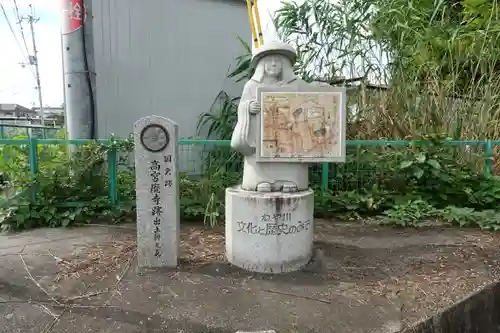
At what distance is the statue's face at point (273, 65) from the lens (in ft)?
10.6

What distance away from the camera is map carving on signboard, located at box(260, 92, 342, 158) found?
3.15 meters

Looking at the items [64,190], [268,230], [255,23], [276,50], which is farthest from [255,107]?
[64,190]

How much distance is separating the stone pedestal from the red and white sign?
10.6 feet

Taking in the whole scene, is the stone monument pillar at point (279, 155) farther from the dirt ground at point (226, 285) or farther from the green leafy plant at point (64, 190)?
the green leafy plant at point (64, 190)

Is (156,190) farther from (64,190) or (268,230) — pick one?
(64,190)

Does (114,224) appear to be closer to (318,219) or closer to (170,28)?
(318,219)

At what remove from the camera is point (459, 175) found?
4.84 metres

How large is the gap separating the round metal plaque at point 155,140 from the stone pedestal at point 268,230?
0.72m

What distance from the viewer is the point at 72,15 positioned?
183 inches

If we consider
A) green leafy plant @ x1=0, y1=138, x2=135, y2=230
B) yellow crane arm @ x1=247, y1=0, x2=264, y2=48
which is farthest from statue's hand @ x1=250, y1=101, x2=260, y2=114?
green leafy plant @ x1=0, y1=138, x2=135, y2=230

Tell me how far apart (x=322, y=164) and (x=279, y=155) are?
2.01m

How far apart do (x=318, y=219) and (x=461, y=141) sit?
2.19 metres

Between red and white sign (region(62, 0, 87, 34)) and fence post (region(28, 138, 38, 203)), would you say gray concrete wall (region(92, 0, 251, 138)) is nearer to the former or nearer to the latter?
red and white sign (region(62, 0, 87, 34))

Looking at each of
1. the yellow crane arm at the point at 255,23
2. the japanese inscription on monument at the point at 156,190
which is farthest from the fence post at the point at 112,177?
the yellow crane arm at the point at 255,23
